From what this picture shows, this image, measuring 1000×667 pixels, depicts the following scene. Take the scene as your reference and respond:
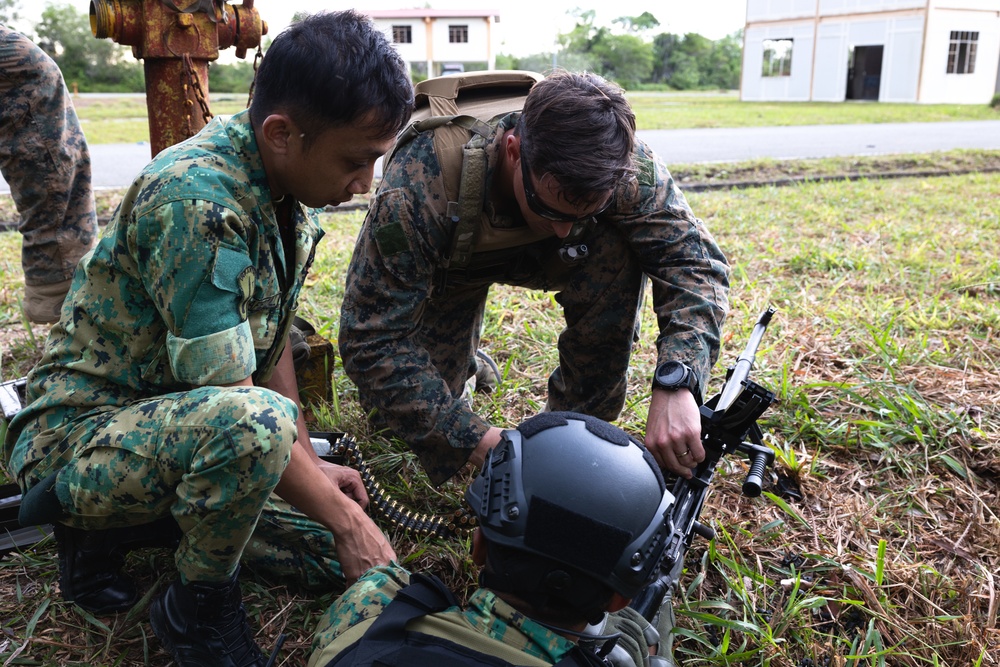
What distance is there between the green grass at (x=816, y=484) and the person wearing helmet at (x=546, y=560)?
864mm

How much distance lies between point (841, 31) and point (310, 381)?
126 feet

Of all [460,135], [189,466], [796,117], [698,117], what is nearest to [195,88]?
[460,135]

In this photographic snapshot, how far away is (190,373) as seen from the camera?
6.43 ft

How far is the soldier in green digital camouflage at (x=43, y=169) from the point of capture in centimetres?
377

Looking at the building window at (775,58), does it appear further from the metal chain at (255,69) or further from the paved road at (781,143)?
the metal chain at (255,69)

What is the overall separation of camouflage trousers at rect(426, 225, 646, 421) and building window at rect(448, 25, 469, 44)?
4337cm

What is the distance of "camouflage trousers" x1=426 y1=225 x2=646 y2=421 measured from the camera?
308 centimetres

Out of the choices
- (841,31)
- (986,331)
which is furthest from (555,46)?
(986,331)

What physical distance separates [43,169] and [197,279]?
8.46 ft

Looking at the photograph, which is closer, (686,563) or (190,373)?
(190,373)

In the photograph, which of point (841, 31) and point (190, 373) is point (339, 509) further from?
point (841, 31)

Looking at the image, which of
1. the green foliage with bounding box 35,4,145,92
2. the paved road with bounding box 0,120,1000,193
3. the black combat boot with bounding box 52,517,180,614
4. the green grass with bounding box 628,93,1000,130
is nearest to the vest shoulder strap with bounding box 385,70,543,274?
the black combat boot with bounding box 52,517,180,614

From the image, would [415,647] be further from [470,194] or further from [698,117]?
[698,117]

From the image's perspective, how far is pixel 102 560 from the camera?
236cm
